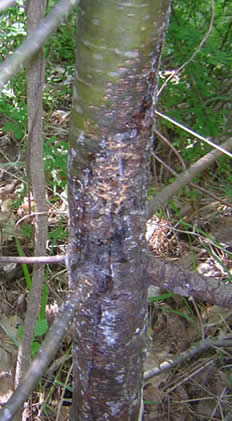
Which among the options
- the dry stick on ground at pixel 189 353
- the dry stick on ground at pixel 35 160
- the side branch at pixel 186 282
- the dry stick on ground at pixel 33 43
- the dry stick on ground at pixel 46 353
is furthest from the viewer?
the dry stick on ground at pixel 189 353

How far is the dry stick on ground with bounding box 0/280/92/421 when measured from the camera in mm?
663

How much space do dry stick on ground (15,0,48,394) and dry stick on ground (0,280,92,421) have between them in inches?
11.3

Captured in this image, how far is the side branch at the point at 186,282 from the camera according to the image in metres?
1.03

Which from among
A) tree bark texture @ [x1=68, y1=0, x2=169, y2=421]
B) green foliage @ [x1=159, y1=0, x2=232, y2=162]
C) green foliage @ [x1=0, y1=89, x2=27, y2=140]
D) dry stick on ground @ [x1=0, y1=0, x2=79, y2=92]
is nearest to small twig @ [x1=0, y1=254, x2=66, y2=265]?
tree bark texture @ [x1=68, y1=0, x2=169, y2=421]

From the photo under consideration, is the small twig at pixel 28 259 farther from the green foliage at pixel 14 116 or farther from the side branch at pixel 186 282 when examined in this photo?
the green foliage at pixel 14 116

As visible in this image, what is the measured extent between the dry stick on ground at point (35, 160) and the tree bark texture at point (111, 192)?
0.12 metres

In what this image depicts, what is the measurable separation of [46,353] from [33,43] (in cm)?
51

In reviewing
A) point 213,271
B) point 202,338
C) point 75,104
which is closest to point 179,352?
point 202,338

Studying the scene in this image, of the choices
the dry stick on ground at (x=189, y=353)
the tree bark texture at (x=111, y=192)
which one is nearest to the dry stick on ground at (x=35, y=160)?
the tree bark texture at (x=111, y=192)

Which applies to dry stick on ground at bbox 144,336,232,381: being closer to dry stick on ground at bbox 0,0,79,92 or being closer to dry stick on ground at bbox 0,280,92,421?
dry stick on ground at bbox 0,280,92,421

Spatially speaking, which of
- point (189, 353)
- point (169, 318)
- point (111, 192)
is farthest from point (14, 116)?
point (189, 353)

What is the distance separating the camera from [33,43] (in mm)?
509

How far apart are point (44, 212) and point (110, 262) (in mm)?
268

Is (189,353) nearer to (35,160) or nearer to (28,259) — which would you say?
(28,259)
